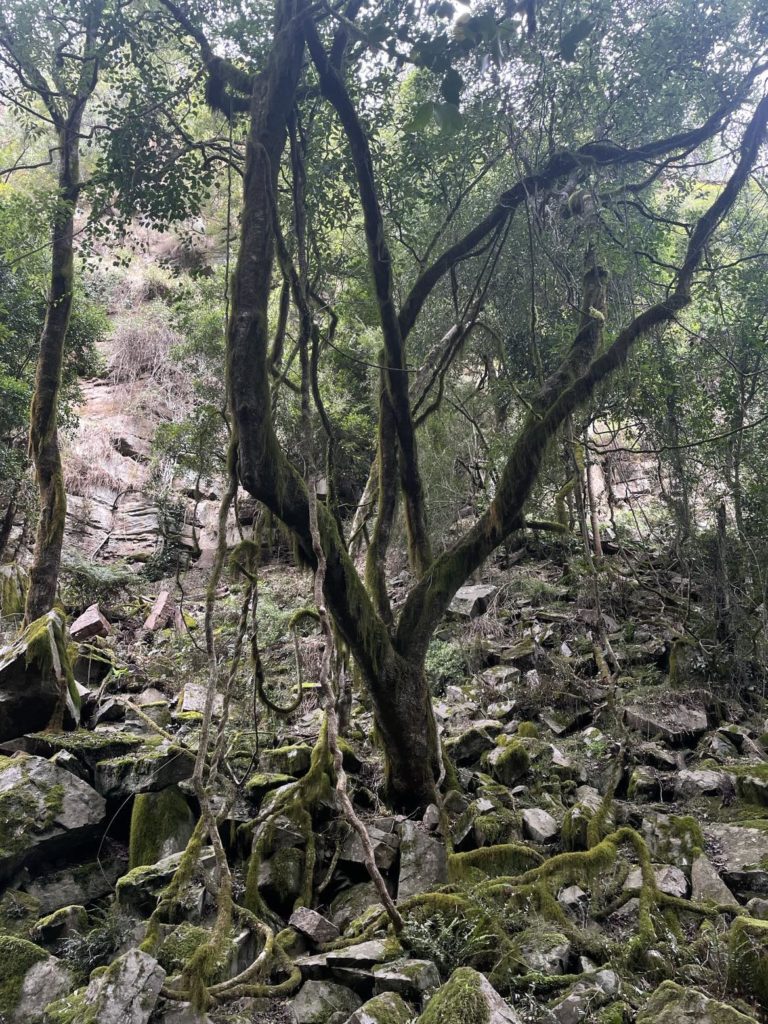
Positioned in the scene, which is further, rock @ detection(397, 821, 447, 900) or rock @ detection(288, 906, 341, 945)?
rock @ detection(397, 821, 447, 900)

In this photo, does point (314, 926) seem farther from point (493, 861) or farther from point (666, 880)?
point (666, 880)

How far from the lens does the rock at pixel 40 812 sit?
14.2 feet

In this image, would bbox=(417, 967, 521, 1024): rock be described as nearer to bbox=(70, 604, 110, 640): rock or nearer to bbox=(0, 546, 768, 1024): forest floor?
bbox=(0, 546, 768, 1024): forest floor

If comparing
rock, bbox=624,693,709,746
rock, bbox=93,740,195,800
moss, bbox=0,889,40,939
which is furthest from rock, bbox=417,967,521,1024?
rock, bbox=624,693,709,746

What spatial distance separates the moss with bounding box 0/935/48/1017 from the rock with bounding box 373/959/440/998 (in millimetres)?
1683

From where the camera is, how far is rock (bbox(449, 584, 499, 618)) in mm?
9383

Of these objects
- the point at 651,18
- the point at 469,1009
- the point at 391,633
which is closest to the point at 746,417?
the point at 651,18

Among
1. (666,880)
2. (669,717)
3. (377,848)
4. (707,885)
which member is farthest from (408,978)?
(669,717)

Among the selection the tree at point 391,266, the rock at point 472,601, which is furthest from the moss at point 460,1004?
the rock at point 472,601

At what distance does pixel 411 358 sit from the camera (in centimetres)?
904

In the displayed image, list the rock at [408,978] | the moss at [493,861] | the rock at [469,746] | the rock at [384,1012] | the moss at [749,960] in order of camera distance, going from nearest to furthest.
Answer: the rock at [384,1012], the moss at [749,960], the rock at [408,978], the moss at [493,861], the rock at [469,746]

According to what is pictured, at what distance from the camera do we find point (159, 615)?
11.3m

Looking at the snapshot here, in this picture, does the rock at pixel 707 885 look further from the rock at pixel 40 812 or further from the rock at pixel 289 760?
the rock at pixel 40 812

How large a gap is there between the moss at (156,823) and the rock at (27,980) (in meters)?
1.18
